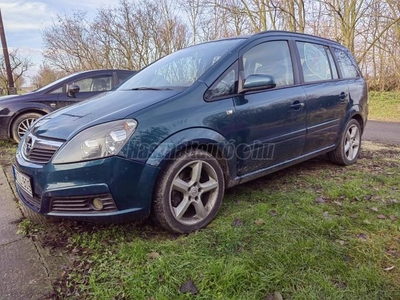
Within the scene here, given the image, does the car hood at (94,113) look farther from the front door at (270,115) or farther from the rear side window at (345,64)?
the rear side window at (345,64)

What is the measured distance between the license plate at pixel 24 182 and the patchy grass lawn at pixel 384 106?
11182 mm

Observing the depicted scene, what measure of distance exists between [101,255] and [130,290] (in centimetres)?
47

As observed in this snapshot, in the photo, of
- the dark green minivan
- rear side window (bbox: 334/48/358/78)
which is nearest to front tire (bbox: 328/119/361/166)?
the dark green minivan

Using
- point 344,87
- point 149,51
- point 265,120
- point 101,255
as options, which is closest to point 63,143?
point 101,255

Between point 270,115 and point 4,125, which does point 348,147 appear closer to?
point 270,115

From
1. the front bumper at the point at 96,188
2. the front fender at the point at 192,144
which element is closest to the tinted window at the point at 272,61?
the front fender at the point at 192,144

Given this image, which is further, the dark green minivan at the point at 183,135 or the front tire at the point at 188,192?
the front tire at the point at 188,192

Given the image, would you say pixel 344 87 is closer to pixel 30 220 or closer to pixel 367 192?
pixel 367 192

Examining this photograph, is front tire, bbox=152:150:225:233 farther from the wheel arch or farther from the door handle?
→ the door handle

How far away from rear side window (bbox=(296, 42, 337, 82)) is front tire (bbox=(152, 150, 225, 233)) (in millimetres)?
1710

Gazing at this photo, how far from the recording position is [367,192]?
10.2 feet

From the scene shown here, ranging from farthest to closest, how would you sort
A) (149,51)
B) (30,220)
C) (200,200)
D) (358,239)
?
(149,51) < (30,220) < (200,200) < (358,239)

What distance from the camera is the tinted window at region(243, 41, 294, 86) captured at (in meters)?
2.86

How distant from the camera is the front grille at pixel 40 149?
2.14m
